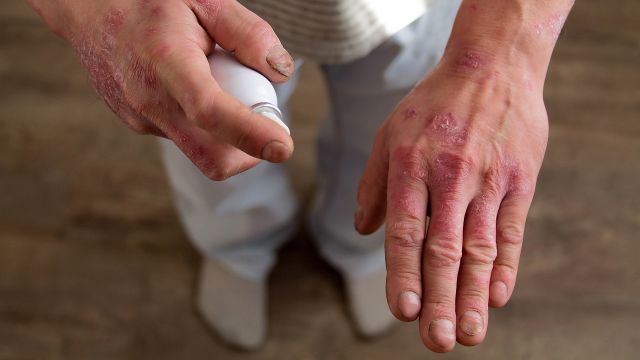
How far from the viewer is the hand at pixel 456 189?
65 centimetres

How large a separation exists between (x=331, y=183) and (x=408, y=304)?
1.87ft

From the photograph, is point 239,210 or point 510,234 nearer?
point 510,234

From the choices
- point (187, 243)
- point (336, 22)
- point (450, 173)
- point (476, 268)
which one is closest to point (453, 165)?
point (450, 173)

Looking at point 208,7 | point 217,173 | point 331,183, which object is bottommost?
point 331,183

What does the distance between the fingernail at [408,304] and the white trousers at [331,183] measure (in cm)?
33

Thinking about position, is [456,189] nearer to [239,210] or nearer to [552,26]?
[552,26]

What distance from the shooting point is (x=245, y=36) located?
23.6 inches

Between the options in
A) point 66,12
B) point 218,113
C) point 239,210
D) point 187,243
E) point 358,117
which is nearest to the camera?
point 218,113

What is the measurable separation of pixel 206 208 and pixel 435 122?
1.67 feet

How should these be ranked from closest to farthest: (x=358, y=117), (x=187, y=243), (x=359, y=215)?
(x=359, y=215)
(x=358, y=117)
(x=187, y=243)

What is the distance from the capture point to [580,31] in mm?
1637

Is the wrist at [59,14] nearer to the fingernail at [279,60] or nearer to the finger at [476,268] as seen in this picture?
the fingernail at [279,60]

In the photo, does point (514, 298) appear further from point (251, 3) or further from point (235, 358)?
point (251, 3)

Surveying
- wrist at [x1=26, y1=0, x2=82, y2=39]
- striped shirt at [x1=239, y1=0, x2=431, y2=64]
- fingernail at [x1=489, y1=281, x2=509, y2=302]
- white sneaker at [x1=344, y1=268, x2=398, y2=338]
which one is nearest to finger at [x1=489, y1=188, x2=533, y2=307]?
fingernail at [x1=489, y1=281, x2=509, y2=302]
